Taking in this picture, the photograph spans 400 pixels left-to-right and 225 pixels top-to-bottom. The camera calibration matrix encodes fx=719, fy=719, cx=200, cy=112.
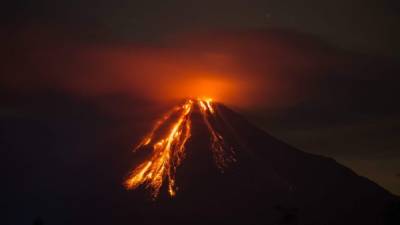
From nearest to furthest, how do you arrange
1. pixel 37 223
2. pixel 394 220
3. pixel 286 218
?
pixel 394 220 → pixel 286 218 → pixel 37 223

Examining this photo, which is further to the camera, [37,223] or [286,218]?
[37,223]

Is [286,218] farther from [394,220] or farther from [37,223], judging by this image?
[37,223]

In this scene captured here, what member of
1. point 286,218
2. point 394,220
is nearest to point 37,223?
point 286,218

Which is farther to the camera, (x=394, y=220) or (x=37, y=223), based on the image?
(x=37, y=223)

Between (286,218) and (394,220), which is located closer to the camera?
(394,220)

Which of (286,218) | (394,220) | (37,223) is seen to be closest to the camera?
(394,220)
